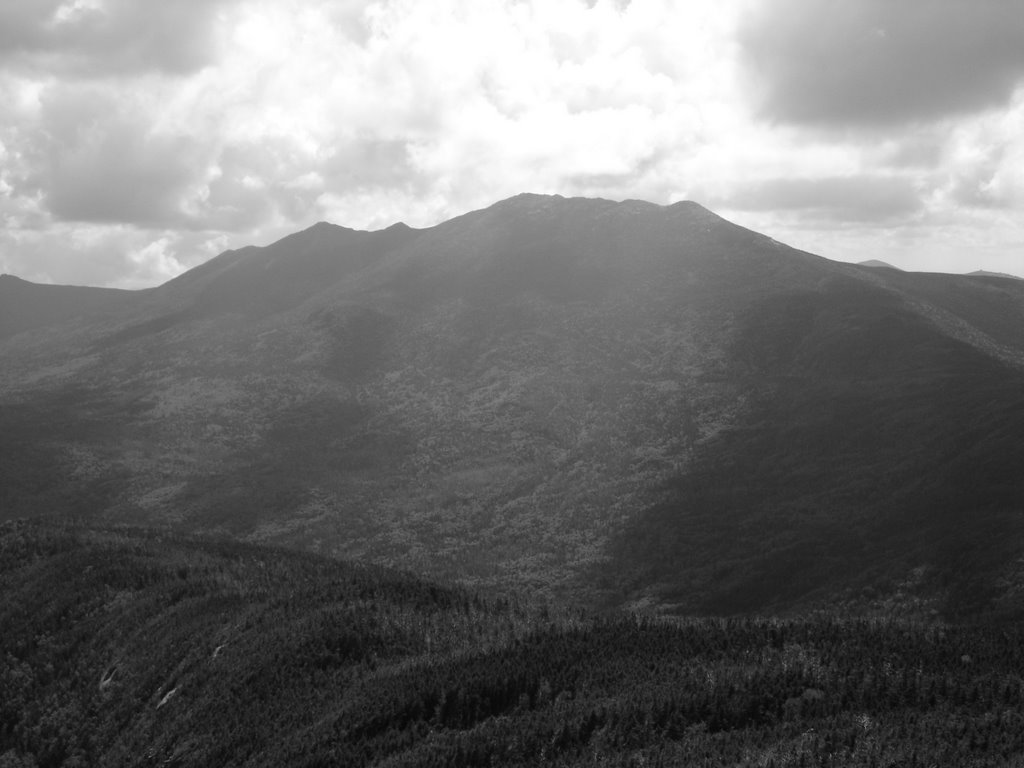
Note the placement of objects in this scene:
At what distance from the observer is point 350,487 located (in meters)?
88.8

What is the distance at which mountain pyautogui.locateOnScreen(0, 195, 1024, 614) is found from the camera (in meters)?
58.9

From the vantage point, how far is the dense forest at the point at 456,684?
53.6ft

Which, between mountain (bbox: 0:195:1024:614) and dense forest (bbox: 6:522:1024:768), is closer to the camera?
dense forest (bbox: 6:522:1024:768)

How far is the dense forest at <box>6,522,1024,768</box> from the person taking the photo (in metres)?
16.3

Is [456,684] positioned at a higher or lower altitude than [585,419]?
higher

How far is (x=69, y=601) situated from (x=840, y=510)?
158 ft

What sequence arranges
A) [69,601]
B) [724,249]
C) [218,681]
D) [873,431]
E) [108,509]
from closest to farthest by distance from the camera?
[218,681] < [69,601] < [873,431] < [108,509] < [724,249]

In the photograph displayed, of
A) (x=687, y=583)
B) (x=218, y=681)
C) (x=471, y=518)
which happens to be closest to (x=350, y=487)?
(x=471, y=518)

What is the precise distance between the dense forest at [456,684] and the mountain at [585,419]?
1032 inches

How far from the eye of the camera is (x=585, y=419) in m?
97.3

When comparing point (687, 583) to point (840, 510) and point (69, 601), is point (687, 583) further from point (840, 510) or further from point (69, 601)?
point (69, 601)

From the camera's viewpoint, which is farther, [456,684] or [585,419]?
[585,419]

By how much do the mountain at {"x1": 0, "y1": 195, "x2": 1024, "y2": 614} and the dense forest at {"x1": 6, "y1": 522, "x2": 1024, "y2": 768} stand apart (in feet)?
86.0

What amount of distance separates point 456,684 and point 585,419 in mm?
77446
